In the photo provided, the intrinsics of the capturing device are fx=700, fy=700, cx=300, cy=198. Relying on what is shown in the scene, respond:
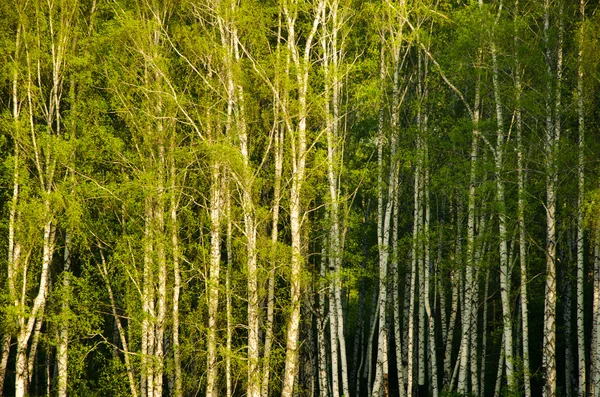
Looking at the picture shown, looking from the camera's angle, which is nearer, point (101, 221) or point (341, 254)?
point (341, 254)

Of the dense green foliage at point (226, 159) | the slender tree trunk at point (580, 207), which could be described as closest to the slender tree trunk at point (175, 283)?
the dense green foliage at point (226, 159)

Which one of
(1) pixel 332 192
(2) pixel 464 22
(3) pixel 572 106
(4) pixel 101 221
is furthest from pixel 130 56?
(3) pixel 572 106

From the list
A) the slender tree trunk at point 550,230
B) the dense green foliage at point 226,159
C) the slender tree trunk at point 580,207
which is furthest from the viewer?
the slender tree trunk at point 580,207

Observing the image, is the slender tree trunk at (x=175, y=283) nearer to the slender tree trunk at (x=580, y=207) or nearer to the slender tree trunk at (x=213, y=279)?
the slender tree trunk at (x=213, y=279)

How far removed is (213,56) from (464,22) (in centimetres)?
595

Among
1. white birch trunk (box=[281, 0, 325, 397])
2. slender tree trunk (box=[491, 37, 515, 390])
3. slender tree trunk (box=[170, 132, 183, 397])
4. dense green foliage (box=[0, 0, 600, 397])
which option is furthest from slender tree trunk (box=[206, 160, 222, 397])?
slender tree trunk (box=[491, 37, 515, 390])

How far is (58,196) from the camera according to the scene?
15.6m

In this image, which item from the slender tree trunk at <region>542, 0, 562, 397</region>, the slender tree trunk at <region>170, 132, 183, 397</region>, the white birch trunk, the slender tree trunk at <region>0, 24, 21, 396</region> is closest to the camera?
the white birch trunk

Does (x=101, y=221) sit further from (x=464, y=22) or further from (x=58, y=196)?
(x=464, y=22)

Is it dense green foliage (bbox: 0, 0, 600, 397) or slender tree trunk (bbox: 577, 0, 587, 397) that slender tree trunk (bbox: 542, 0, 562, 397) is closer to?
dense green foliage (bbox: 0, 0, 600, 397)

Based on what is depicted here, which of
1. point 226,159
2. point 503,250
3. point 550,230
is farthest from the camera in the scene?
point 503,250

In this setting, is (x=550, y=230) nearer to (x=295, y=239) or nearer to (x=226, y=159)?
(x=295, y=239)

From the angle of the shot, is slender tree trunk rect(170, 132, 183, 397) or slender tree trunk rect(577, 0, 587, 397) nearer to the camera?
slender tree trunk rect(577, 0, 587, 397)

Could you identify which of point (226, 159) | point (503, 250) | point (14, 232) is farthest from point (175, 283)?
point (503, 250)
